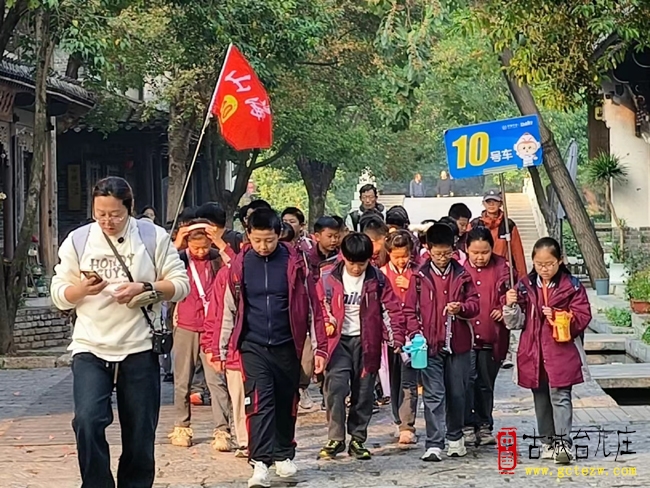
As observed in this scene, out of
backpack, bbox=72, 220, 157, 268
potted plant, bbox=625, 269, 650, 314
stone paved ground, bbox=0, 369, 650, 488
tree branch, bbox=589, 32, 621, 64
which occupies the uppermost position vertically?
tree branch, bbox=589, 32, 621, 64

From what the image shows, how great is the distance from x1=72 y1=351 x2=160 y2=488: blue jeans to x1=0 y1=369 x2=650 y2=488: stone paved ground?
1.45 metres

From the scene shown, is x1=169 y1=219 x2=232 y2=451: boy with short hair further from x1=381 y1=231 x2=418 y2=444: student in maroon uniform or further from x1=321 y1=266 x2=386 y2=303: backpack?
x1=381 y1=231 x2=418 y2=444: student in maroon uniform

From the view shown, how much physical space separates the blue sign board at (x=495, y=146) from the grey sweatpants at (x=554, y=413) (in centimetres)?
227

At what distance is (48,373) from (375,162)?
2915 centimetres

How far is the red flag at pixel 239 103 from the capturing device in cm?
1121

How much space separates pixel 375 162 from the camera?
4225cm

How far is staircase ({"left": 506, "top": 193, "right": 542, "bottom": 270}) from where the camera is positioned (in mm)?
34572

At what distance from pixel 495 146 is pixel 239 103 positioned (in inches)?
107

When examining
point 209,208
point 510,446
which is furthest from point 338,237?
point 510,446

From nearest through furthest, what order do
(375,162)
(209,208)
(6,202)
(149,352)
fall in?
1. (149,352)
2. (209,208)
3. (6,202)
4. (375,162)

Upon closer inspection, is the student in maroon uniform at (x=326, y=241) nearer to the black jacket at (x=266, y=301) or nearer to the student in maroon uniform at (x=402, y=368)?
the student in maroon uniform at (x=402, y=368)

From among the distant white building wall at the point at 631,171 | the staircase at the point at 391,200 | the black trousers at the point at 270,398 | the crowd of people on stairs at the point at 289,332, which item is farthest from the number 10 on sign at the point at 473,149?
the staircase at the point at 391,200

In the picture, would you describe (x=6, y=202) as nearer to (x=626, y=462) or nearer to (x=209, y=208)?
(x=209, y=208)

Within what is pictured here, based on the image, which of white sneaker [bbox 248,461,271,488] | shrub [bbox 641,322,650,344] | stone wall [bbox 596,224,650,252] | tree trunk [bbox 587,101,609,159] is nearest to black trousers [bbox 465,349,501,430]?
white sneaker [bbox 248,461,271,488]
